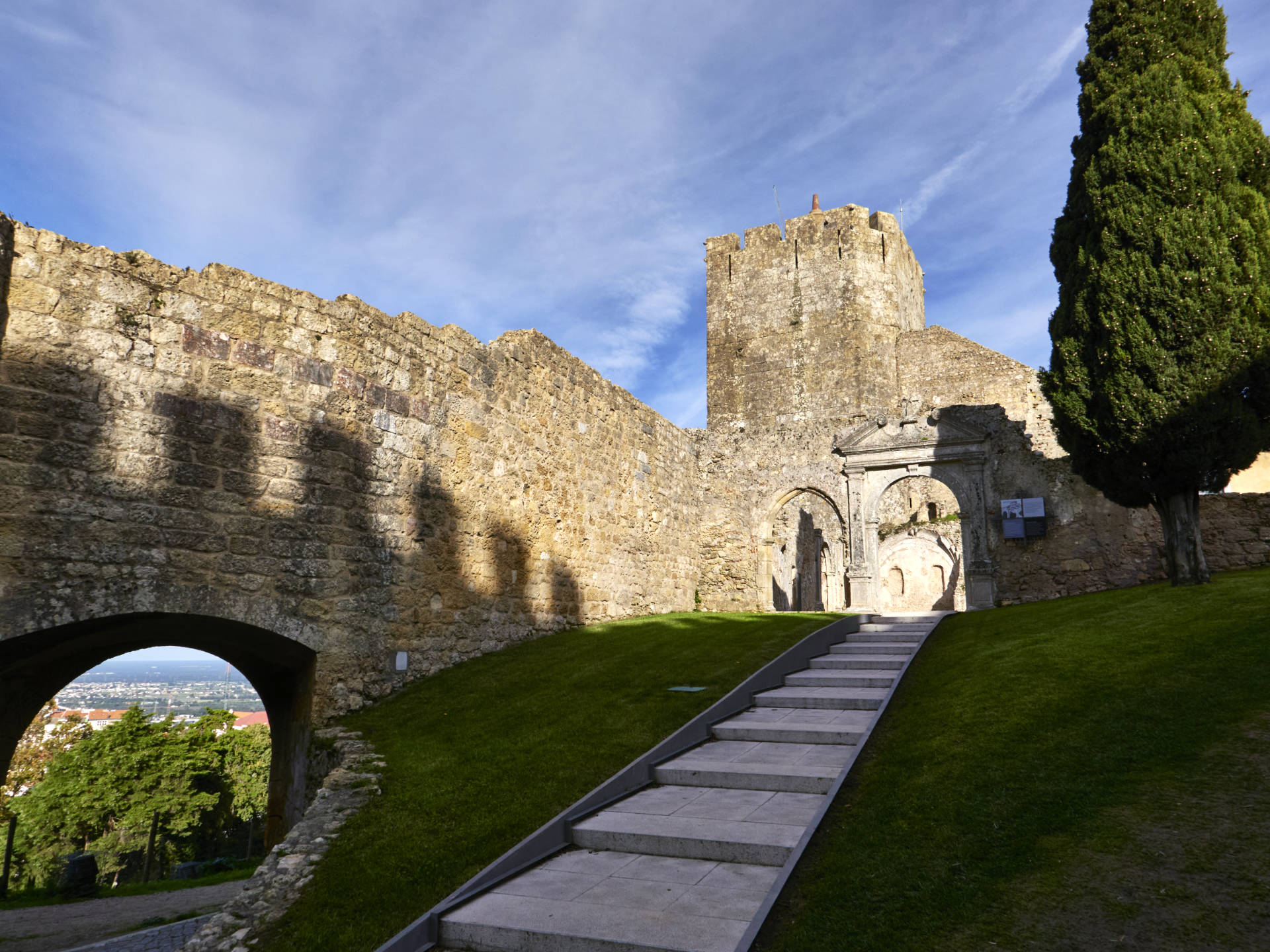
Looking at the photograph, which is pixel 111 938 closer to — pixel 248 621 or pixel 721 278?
pixel 248 621

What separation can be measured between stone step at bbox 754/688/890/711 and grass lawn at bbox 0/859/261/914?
9061 millimetres

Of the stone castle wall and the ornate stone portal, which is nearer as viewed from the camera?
the stone castle wall

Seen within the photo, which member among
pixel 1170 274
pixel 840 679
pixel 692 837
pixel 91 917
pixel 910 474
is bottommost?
pixel 91 917

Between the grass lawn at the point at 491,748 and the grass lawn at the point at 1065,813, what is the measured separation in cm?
187

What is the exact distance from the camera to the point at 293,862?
14.9ft

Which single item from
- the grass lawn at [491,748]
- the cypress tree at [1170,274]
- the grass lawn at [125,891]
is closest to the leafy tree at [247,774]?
the grass lawn at [125,891]

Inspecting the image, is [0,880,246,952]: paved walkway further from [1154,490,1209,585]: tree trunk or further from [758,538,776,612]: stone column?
[1154,490,1209,585]: tree trunk

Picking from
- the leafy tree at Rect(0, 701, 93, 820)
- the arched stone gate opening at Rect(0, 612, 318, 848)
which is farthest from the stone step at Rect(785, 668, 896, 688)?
the leafy tree at Rect(0, 701, 93, 820)

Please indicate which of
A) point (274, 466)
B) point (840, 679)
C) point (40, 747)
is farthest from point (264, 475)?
point (40, 747)

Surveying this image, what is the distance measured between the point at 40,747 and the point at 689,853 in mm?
28540

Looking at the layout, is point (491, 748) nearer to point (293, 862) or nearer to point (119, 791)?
point (293, 862)

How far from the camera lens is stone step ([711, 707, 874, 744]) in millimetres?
5961

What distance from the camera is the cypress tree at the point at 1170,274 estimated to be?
30.3 ft

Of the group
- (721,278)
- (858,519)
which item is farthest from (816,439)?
(721,278)
